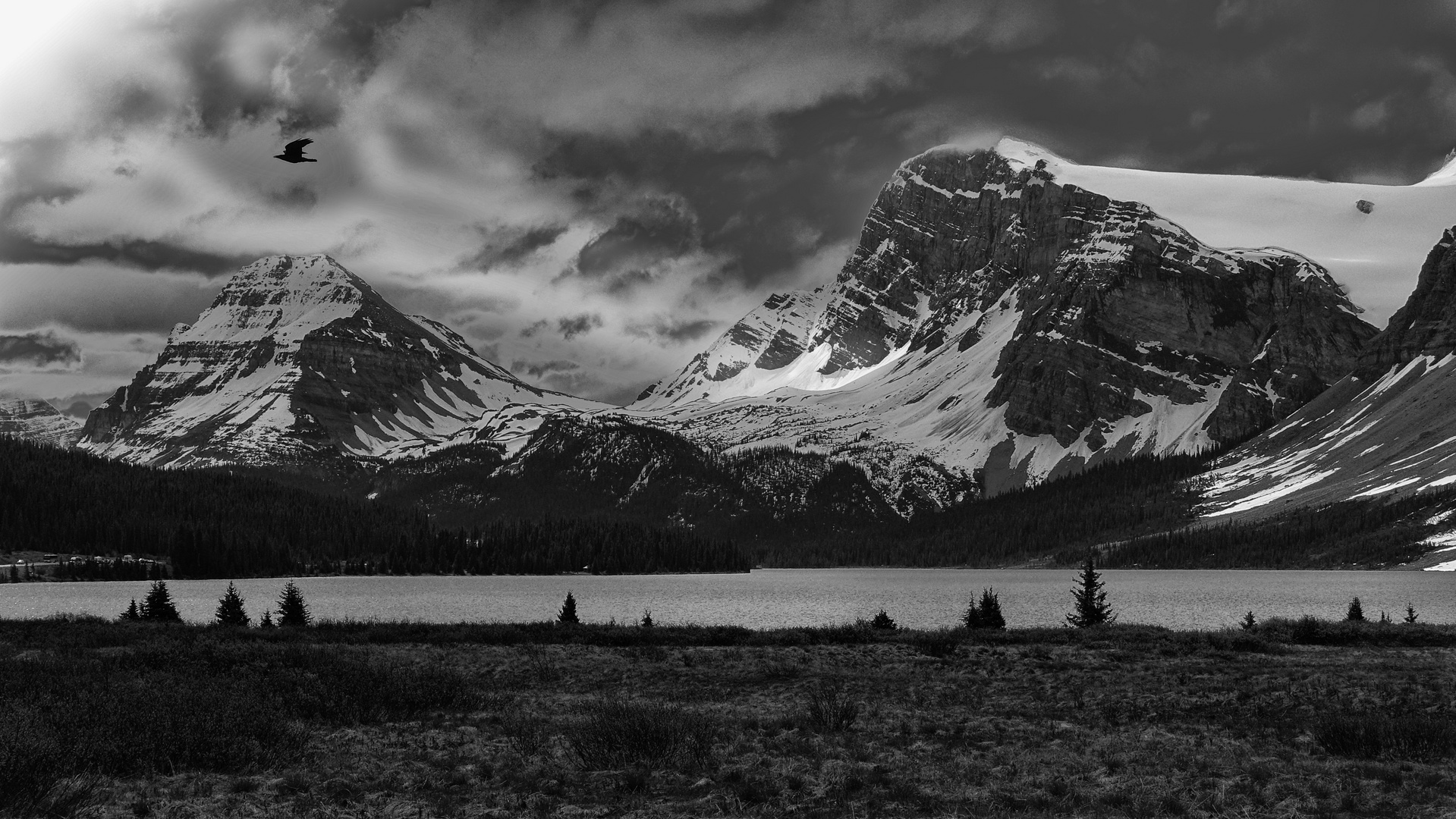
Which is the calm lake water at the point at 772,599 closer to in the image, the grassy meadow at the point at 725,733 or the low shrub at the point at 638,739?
the grassy meadow at the point at 725,733

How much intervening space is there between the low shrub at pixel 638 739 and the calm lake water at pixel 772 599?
54045 mm

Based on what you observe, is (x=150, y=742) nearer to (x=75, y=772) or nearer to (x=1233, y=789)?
(x=75, y=772)

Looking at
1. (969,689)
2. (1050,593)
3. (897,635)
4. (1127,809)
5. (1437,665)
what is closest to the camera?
(1127,809)

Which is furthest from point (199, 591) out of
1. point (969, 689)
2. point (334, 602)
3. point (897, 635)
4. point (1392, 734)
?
point (1392, 734)

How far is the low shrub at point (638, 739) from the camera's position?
23062mm

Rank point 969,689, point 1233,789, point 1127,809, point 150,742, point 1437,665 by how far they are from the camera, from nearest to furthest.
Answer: point 1127,809
point 1233,789
point 150,742
point 969,689
point 1437,665

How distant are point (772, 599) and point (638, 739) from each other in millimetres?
105584

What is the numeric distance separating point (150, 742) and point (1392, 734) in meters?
23.7

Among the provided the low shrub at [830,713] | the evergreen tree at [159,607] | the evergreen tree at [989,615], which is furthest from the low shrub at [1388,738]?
the evergreen tree at [159,607]

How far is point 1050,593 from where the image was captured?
5625 inches

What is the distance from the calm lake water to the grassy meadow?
39.6m

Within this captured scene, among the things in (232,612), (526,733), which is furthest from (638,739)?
(232,612)

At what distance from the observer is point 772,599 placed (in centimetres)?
12838

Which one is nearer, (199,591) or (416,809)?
(416,809)
